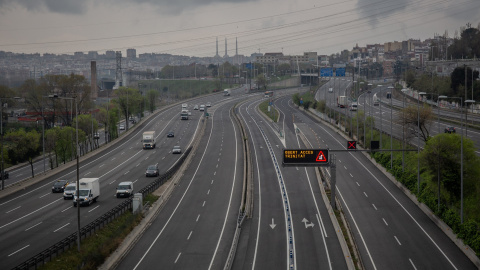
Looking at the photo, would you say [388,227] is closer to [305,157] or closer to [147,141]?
[305,157]

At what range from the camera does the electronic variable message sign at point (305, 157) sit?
→ 48.0 m

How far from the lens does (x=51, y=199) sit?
5038 cm

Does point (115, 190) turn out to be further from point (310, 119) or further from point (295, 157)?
point (310, 119)

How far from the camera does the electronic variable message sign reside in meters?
48.0

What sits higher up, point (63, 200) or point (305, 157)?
point (305, 157)

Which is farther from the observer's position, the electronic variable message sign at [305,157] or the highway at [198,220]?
the electronic variable message sign at [305,157]

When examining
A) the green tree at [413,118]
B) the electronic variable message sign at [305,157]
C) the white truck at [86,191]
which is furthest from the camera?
the green tree at [413,118]

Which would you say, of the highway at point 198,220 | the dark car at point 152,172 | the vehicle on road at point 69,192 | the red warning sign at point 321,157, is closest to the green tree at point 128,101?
the highway at point 198,220

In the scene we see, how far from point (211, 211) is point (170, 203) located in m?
5.17

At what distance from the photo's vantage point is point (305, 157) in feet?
159

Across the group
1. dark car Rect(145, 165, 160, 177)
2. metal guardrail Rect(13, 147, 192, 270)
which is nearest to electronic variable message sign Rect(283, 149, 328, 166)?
Answer: metal guardrail Rect(13, 147, 192, 270)

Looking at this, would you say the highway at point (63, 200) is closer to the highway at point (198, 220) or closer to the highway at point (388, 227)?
the highway at point (198, 220)

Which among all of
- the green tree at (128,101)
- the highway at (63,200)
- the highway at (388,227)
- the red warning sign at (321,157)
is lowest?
the highway at (388,227)

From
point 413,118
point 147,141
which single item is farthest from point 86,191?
point 413,118
